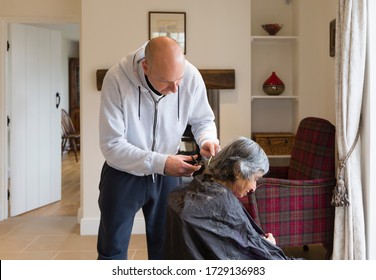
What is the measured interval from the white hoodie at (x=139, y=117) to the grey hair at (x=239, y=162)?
32cm

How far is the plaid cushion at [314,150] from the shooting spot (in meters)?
2.93

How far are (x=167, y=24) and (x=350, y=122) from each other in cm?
182

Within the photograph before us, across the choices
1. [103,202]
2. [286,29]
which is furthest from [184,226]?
[286,29]

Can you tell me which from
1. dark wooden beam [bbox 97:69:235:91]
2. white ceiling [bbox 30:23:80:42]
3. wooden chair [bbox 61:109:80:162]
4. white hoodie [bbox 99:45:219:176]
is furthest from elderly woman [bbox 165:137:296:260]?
wooden chair [bbox 61:109:80:162]

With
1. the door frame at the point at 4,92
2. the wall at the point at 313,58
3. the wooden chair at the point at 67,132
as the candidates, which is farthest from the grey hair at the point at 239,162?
the wooden chair at the point at 67,132

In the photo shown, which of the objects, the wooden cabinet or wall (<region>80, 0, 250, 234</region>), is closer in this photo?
wall (<region>80, 0, 250, 234</region>)

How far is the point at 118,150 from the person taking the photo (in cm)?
190

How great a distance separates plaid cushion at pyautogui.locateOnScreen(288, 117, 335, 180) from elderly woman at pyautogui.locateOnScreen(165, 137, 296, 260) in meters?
1.42

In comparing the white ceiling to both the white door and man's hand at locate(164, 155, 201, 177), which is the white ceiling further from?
man's hand at locate(164, 155, 201, 177)

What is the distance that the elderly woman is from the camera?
59.1 inches

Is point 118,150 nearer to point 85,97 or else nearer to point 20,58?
point 85,97

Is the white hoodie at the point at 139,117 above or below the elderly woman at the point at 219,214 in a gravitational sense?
above

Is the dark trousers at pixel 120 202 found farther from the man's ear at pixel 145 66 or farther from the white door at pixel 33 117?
the white door at pixel 33 117

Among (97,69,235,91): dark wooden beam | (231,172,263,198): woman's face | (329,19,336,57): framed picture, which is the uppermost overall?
(329,19,336,57): framed picture
